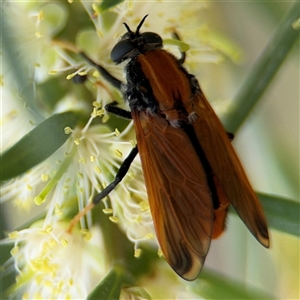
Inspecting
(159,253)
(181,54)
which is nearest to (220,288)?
(159,253)

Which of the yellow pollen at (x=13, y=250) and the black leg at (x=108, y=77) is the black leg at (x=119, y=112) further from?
the yellow pollen at (x=13, y=250)

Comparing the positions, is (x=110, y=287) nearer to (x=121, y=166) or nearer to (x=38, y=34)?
(x=121, y=166)

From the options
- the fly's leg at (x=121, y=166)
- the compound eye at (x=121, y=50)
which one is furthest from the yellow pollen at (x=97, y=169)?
the compound eye at (x=121, y=50)

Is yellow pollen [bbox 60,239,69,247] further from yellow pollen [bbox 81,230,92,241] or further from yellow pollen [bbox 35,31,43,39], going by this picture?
yellow pollen [bbox 35,31,43,39]

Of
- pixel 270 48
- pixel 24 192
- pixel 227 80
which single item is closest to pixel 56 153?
pixel 24 192

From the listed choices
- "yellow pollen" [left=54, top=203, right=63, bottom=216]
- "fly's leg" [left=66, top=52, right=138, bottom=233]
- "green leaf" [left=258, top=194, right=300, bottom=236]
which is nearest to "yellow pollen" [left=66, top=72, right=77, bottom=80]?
"fly's leg" [left=66, top=52, right=138, bottom=233]

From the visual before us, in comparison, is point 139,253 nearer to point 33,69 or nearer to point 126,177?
point 126,177

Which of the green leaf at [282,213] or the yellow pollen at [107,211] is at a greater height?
the yellow pollen at [107,211]
